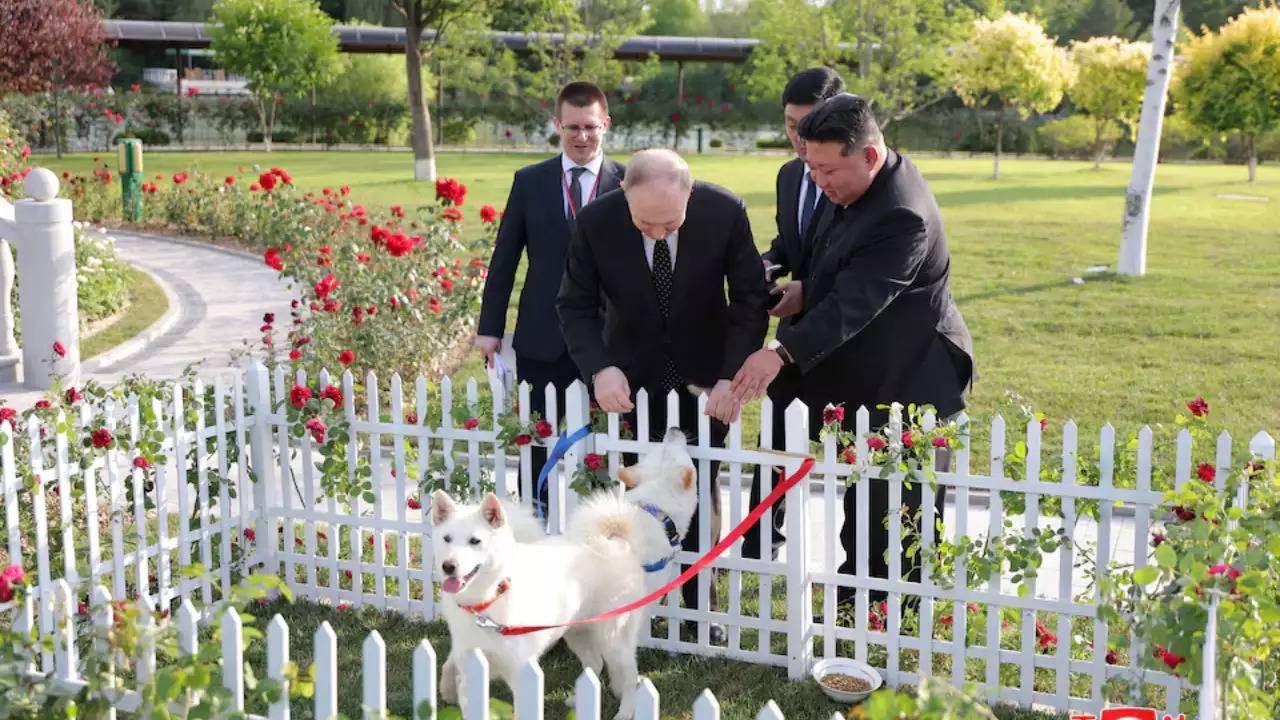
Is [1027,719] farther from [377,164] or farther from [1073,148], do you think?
[1073,148]

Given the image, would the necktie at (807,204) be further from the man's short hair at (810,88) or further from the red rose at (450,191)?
the red rose at (450,191)

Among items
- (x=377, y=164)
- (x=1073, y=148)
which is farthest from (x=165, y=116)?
(x=1073, y=148)

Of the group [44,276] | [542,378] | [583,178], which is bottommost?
[542,378]

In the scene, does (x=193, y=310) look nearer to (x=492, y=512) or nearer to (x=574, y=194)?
(x=574, y=194)

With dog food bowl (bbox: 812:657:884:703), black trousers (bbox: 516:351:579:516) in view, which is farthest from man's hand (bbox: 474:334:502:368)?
dog food bowl (bbox: 812:657:884:703)

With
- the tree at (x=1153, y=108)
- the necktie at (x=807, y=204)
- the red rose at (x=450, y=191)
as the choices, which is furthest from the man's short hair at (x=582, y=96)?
the tree at (x=1153, y=108)

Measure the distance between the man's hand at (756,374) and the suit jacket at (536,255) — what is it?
1.19m

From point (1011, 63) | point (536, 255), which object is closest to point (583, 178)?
point (536, 255)

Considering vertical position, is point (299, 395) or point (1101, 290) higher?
point (299, 395)

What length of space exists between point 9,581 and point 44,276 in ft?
19.6

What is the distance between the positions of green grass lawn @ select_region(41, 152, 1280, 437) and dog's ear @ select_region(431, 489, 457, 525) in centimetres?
554

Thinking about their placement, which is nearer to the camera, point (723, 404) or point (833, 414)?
point (833, 414)

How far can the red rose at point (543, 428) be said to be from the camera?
4.75m

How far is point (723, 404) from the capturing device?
4.46 metres
